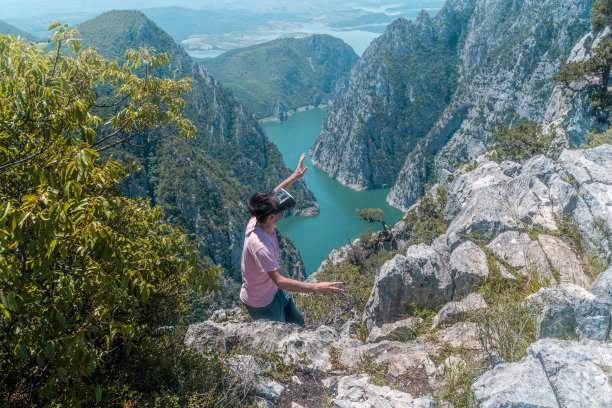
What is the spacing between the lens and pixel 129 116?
564 centimetres

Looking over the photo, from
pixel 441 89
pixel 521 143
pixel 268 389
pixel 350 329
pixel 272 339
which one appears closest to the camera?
pixel 268 389

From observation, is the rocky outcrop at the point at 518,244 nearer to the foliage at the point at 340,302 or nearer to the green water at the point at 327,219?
the foliage at the point at 340,302

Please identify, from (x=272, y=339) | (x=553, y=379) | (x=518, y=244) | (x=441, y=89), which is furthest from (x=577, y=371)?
(x=441, y=89)

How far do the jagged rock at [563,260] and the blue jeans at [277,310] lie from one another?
4.03 m

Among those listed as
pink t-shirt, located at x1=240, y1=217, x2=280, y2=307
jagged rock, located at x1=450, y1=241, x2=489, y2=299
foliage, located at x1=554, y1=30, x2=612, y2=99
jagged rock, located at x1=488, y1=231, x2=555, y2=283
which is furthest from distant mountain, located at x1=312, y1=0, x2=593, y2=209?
pink t-shirt, located at x1=240, y1=217, x2=280, y2=307

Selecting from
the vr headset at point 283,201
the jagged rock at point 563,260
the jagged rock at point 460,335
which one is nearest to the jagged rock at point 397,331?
the jagged rock at point 460,335

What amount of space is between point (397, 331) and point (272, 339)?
215cm

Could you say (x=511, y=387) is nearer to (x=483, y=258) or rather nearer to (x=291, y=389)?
(x=291, y=389)

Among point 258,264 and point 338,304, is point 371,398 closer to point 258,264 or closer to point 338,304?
point 258,264

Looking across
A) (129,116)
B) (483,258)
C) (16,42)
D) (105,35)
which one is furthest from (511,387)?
(105,35)

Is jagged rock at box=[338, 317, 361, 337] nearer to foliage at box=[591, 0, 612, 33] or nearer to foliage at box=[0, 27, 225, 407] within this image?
foliage at box=[0, 27, 225, 407]

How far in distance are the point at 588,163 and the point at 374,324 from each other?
534 cm

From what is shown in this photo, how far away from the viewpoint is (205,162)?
320ft

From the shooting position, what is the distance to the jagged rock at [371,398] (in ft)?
13.0
